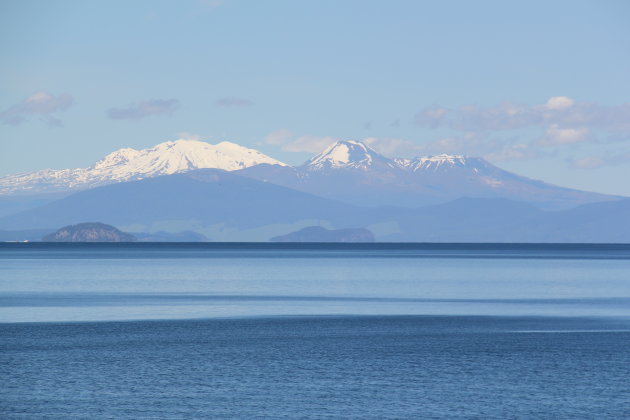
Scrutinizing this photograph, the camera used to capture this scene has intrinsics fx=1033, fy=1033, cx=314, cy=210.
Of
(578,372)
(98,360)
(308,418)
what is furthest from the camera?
(98,360)

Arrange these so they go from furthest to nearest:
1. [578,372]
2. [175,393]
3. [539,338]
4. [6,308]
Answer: [6,308] → [539,338] → [578,372] → [175,393]

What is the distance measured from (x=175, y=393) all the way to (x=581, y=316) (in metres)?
36.3

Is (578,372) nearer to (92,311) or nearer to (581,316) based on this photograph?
(581,316)

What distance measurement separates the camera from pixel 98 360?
38625 millimetres

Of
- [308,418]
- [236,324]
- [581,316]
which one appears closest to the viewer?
[308,418]

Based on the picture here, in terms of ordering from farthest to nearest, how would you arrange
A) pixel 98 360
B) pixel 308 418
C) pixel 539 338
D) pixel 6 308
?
pixel 6 308
pixel 539 338
pixel 98 360
pixel 308 418

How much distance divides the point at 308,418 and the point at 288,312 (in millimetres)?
36867

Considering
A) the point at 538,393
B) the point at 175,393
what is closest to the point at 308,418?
the point at 175,393

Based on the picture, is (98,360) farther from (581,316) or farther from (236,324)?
(581,316)

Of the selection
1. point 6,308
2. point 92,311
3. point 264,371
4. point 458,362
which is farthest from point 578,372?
point 6,308

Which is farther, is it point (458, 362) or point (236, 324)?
point (236, 324)

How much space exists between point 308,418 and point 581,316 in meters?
37.3

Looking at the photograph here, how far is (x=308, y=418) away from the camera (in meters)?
27.9

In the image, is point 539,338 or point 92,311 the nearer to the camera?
point 539,338
